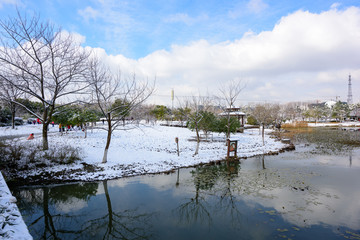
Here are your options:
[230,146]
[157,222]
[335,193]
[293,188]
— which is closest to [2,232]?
[157,222]

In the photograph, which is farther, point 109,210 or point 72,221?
point 109,210

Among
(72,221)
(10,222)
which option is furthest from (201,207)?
(10,222)

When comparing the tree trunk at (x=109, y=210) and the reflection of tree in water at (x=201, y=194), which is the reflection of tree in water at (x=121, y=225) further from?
the reflection of tree in water at (x=201, y=194)

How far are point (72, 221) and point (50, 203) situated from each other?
1.86 m

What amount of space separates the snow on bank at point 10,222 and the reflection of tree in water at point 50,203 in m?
0.75

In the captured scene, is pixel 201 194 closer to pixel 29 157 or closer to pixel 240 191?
pixel 240 191

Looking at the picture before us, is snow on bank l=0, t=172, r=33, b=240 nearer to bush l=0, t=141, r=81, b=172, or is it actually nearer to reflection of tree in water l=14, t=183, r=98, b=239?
reflection of tree in water l=14, t=183, r=98, b=239

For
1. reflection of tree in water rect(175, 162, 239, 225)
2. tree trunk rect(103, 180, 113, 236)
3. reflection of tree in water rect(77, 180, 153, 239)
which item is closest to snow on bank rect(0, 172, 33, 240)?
reflection of tree in water rect(77, 180, 153, 239)

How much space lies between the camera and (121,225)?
567 centimetres

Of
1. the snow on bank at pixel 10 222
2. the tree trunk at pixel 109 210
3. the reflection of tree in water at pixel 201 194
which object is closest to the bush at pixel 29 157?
the tree trunk at pixel 109 210

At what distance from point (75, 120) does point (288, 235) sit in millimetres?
20448

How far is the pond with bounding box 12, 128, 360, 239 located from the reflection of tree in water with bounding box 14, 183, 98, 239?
3 cm

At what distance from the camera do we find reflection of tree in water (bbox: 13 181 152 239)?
524 centimetres

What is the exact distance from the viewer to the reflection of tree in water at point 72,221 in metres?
5.24
